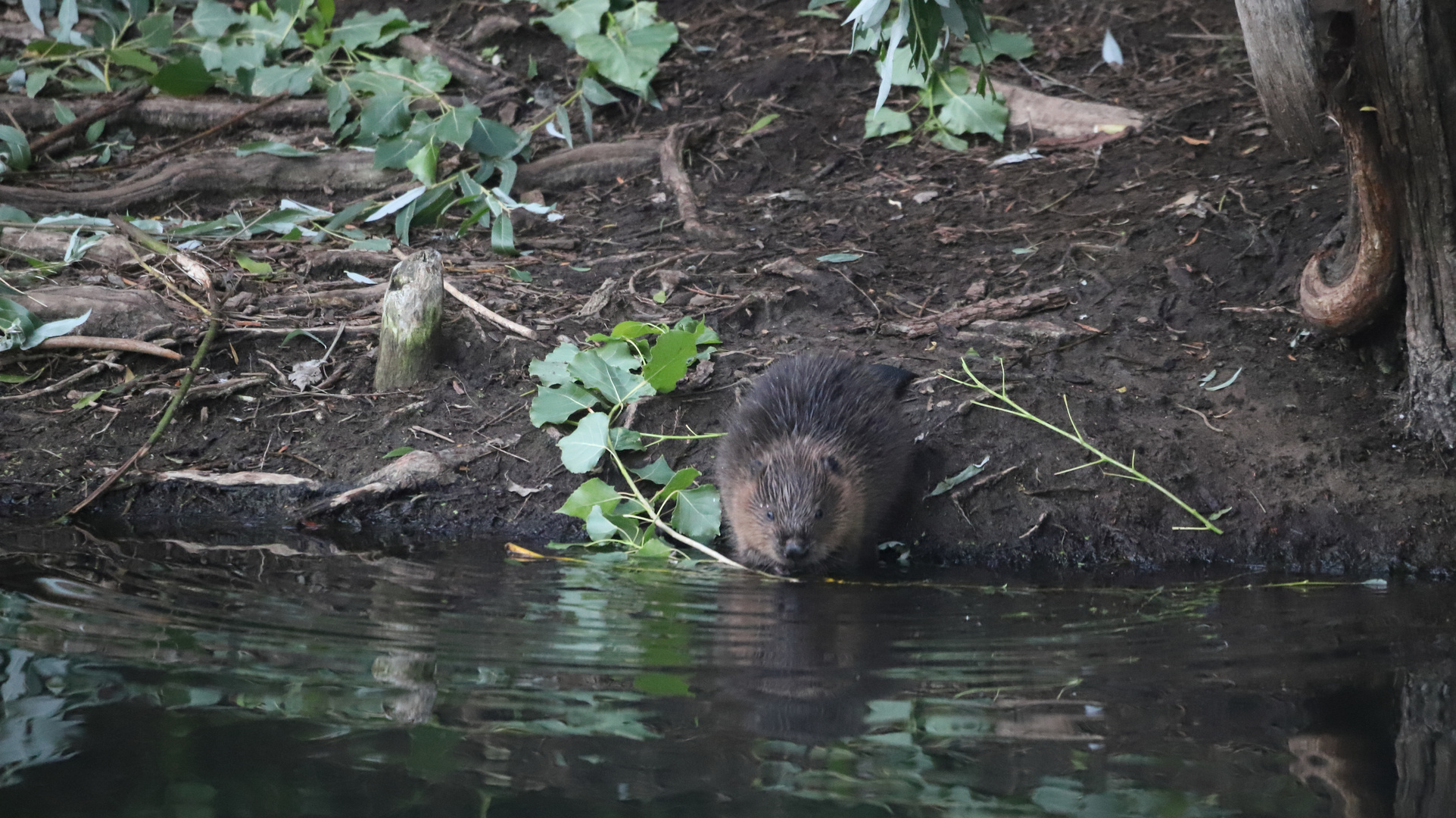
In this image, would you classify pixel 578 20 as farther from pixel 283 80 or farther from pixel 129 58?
pixel 129 58

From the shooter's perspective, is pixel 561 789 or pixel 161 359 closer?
pixel 561 789

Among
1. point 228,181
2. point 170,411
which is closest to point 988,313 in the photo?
point 170,411

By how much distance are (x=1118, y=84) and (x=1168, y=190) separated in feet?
5.38

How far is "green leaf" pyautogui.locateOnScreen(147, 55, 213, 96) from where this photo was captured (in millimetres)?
7480

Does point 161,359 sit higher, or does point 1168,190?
point 1168,190

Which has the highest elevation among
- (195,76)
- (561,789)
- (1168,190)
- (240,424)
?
(195,76)

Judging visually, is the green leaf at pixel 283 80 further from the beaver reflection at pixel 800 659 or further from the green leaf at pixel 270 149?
the beaver reflection at pixel 800 659

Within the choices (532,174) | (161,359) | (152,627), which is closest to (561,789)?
(152,627)

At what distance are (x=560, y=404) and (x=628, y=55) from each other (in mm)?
3626

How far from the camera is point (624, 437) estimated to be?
4.64m

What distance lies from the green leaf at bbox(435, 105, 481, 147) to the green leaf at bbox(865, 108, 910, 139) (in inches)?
96.6

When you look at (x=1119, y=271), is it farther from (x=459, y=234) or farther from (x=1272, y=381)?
(x=459, y=234)

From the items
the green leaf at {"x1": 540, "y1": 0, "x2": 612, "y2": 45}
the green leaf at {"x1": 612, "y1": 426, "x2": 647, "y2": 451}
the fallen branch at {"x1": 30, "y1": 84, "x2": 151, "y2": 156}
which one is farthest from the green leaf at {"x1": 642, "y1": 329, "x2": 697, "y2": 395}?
the fallen branch at {"x1": 30, "y1": 84, "x2": 151, "y2": 156}

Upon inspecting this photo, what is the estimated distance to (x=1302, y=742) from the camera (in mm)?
2418
